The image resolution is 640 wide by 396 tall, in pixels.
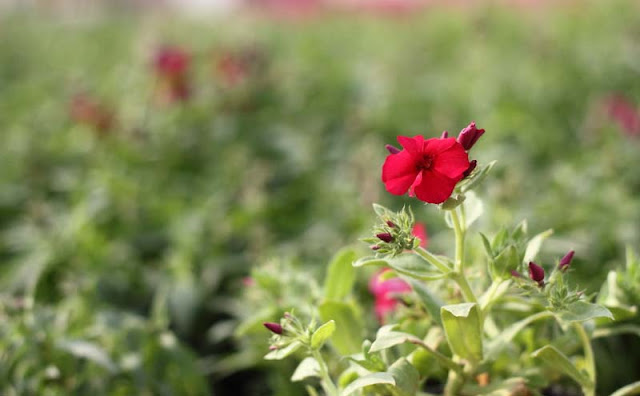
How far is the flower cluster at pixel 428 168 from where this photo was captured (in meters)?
0.76

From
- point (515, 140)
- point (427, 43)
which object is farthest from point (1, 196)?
point (427, 43)

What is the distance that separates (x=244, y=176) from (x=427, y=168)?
1.30 meters

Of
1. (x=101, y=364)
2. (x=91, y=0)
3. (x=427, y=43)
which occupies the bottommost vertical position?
(x=101, y=364)

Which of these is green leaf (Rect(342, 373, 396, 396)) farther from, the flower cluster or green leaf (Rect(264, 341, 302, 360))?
the flower cluster

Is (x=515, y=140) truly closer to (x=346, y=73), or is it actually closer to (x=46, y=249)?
(x=346, y=73)

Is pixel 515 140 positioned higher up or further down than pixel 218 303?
higher up

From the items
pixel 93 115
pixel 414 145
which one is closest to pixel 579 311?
pixel 414 145

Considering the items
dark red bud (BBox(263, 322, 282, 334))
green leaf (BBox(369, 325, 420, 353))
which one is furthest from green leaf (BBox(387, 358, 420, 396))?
dark red bud (BBox(263, 322, 282, 334))

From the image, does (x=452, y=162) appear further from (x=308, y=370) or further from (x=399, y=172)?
(x=308, y=370)

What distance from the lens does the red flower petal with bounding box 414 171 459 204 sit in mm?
754

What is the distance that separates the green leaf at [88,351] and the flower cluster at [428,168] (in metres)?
0.60

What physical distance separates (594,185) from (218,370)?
1008mm

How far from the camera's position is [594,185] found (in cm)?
175

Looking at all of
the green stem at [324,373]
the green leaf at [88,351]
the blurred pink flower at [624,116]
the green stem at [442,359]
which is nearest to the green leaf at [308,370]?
the green stem at [324,373]
